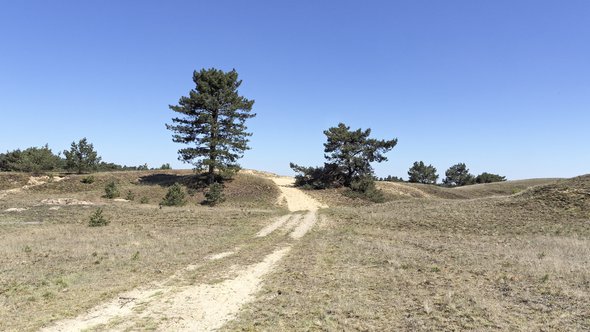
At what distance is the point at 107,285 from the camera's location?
11.3 m

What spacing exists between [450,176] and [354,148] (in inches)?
1717

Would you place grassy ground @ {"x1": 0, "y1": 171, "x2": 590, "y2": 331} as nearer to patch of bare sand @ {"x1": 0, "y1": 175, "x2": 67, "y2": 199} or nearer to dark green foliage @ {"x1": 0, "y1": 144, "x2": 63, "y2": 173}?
patch of bare sand @ {"x1": 0, "y1": 175, "x2": 67, "y2": 199}

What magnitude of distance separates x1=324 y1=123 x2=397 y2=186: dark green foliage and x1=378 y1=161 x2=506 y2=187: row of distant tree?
86.3ft

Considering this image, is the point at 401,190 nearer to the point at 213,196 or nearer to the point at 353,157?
the point at 353,157

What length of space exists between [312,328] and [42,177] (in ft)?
185

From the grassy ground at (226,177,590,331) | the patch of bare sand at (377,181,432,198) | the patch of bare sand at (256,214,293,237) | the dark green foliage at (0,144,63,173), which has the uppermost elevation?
the dark green foliage at (0,144,63,173)

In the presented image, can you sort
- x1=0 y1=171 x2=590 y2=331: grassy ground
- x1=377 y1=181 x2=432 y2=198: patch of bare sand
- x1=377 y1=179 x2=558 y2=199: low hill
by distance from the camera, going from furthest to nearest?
x1=377 y1=179 x2=558 y2=199: low hill < x1=377 y1=181 x2=432 y2=198: patch of bare sand < x1=0 y1=171 x2=590 y2=331: grassy ground

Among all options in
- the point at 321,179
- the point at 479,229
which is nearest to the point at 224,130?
the point at 321,179

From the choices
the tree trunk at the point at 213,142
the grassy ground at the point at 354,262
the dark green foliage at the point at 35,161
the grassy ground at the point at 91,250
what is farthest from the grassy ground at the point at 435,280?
the dark green foliage at the point at 35,161

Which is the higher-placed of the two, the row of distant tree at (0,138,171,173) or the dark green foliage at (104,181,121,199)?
the row of distant tree at (0,138,171,173)

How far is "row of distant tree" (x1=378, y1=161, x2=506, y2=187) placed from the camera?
79.2m

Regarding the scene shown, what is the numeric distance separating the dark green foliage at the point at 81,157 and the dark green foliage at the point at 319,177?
93.6ft

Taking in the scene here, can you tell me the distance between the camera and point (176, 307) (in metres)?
9.26

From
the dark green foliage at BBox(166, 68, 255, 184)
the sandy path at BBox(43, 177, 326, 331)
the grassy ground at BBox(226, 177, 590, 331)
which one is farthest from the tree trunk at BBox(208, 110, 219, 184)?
the sandy path at BBox(43, 177, 326, 331)
